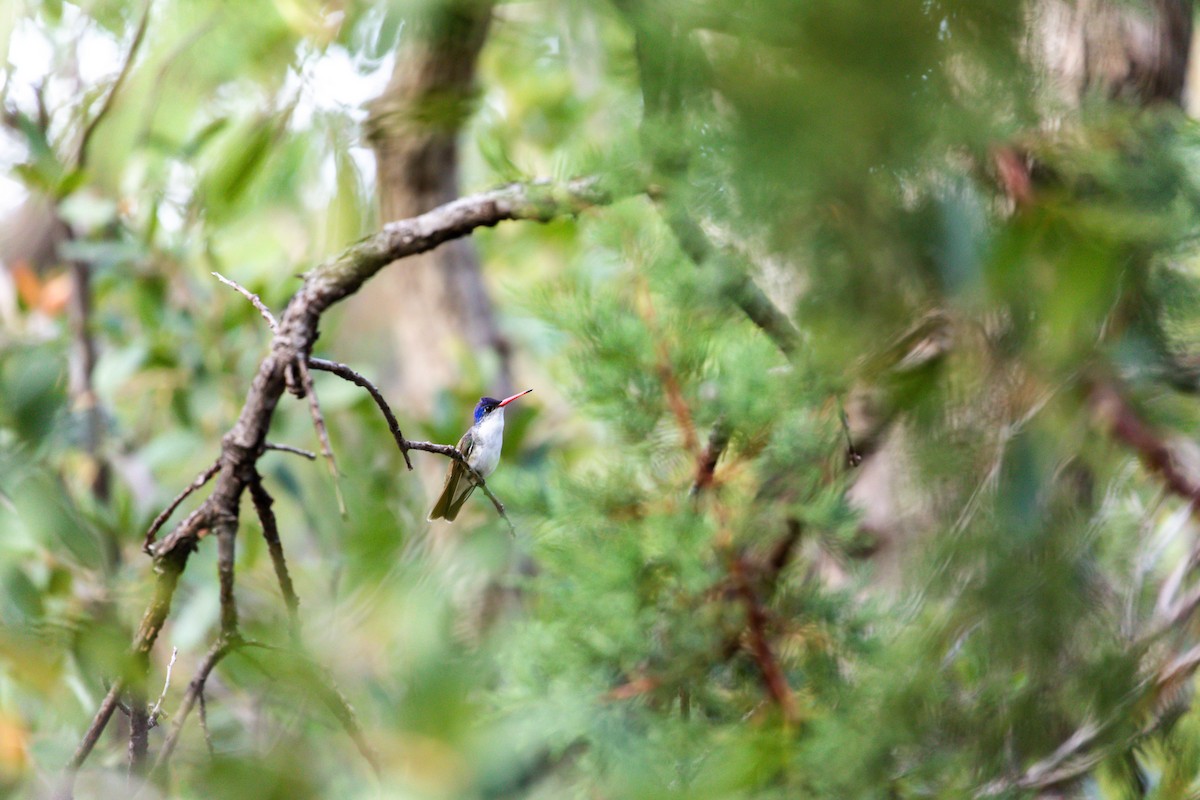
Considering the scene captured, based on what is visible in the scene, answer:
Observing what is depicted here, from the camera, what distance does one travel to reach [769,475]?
4.50 ft

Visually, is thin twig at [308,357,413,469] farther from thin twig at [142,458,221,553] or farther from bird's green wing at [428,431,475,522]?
bird's green wing at [428,431,475,522]

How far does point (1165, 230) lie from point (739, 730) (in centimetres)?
76

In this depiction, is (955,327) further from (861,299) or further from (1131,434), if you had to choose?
(1131,434)

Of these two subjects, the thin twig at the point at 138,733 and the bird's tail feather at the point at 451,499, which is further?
the bird's tail feather at the point at 451,499

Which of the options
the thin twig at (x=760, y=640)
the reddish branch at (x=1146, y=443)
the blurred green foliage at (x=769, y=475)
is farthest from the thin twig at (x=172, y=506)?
the reddish branch at (x=1146, y=443)

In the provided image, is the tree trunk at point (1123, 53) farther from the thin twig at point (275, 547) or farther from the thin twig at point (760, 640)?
the thin twig at point (275, 547)

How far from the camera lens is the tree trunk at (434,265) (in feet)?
8.86

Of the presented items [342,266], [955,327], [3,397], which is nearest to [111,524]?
[3,397]

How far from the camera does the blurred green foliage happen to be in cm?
70

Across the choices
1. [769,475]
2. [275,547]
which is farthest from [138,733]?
[769,475]

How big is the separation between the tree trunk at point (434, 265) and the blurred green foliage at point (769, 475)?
0.58 metres

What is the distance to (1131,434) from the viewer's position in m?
1.24

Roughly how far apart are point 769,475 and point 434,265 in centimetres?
208

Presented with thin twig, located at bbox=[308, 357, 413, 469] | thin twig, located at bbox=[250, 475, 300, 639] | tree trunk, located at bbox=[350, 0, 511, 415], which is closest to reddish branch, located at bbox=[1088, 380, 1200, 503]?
thin twig, located at bbox=[308, 357, 413, 469]
